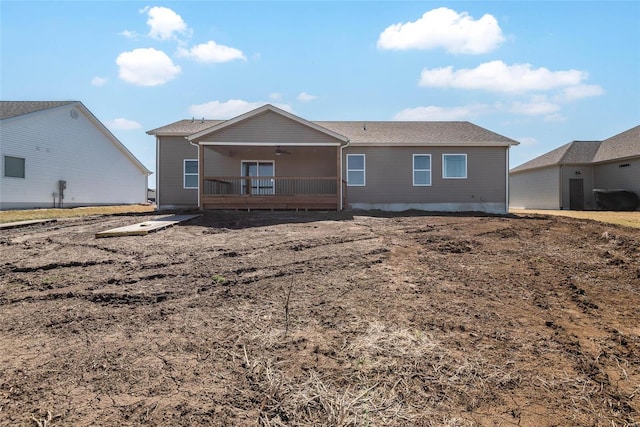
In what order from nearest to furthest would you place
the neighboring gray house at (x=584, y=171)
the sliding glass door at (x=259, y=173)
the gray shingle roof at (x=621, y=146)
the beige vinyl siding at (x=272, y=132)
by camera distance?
the beige vinyl siding at (x=272, y=132) < the sliding glass door at (x=259, y=173) < the gray shingle roof at (x=621, y=146) < the neighboring gray house at (x=584, y=171)

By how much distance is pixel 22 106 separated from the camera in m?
19.5

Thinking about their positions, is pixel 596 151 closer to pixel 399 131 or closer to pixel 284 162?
pixel 399 131

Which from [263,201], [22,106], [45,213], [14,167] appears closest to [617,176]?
[263,201]

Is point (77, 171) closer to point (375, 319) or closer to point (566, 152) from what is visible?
point (375, 319)

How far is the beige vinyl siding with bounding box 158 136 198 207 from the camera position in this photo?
1488cm

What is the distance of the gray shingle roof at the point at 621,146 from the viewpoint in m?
19.3

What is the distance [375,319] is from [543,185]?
79.4ft

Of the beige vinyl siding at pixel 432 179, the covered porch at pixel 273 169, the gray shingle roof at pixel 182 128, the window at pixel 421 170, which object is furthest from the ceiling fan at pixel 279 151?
the window at pixel 421 170

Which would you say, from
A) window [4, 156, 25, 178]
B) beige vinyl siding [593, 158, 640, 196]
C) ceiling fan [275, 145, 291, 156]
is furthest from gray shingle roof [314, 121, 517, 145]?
window [4, 156, 25, 178]

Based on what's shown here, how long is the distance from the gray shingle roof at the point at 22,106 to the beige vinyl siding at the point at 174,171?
8836 millimetres

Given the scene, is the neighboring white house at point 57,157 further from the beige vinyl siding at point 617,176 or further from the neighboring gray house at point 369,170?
the beige vinyl siding at point 617,176

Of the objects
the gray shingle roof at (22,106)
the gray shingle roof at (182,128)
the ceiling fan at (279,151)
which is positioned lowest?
the ceiling fan at (279,151)

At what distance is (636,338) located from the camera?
320 cm

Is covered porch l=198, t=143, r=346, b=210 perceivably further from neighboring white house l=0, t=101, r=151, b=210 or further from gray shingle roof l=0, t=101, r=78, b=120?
gray shingle roof l=0, t=101, r=78, b=120
